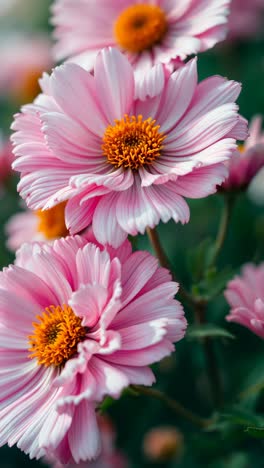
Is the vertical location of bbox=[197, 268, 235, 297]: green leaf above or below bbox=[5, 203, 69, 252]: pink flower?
below

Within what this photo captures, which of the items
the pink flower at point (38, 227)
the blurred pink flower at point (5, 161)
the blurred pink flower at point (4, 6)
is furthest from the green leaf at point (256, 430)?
the blurred pink flower at point (4, 6)

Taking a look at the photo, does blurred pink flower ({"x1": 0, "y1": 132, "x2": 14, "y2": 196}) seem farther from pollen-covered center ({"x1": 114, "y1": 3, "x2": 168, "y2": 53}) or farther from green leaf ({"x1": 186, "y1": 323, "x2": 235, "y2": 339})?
green leaf ({"x1": 186, "y1": 323, "x2": 235, "y2": 339})

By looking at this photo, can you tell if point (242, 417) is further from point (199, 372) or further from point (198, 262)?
point (199, 372)

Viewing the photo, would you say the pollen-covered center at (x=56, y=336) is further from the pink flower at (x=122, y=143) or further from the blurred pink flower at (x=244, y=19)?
the blurred pink flower at (x=244, y=19)

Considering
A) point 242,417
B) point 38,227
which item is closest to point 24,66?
point 38,227

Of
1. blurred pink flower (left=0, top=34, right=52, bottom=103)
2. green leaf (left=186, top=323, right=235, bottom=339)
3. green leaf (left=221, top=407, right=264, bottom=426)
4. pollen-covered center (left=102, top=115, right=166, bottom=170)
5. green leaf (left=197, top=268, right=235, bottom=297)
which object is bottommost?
green leaf (left=221, top=407, right=264, bottom=426)

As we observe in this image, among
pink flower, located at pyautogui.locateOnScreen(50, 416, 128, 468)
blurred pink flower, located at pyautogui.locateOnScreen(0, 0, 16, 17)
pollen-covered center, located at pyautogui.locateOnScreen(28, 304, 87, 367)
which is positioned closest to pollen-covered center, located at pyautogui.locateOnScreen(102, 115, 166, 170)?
pollen-covered center, located at pyautogui.locateOnScreen(28, 304, 87, 367)

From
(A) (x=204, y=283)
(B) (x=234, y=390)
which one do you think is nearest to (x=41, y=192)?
(A) (x=204, y=283)
